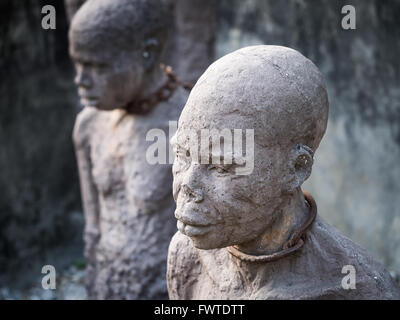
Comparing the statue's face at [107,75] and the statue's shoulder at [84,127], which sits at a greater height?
the statue's face at [107,75]

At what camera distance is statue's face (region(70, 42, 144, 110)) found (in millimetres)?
3266

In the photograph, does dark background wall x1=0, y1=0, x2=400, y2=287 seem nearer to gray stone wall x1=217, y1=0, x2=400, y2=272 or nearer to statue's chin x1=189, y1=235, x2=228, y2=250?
gray stone wall x1=217, y1=0, x2=400, y2=272

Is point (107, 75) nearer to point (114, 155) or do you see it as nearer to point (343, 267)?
point (114, 155)

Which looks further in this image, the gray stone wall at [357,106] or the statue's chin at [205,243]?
the gray stone wall at [357,106]

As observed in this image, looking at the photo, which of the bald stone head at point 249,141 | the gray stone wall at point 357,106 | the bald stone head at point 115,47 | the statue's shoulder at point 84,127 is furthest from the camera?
the gray stone wall at point 357,106

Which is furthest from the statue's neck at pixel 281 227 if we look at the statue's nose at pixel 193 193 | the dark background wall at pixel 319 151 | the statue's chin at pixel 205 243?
the dark background wall at pixel 319 151

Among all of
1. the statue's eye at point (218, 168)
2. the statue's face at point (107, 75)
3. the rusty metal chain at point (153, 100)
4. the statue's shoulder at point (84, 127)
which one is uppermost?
the statue's face at point (107, 75)

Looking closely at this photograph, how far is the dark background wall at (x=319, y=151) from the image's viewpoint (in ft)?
15.7

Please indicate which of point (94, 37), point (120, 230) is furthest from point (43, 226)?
point (94, 37)

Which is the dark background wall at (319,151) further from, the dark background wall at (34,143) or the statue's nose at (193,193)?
the statue's nose at (193,193)

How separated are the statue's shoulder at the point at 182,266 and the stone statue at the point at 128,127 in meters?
0.93

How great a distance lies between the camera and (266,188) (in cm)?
202
